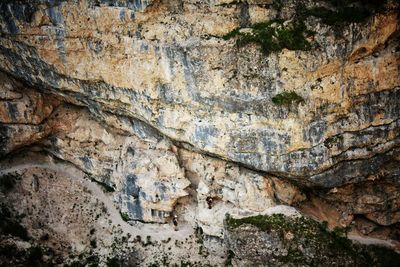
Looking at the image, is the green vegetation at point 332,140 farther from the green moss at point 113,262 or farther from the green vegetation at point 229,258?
the green moss at point 113,262

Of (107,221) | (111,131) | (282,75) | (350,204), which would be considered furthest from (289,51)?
(107,221)

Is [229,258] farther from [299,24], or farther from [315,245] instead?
[299,24]

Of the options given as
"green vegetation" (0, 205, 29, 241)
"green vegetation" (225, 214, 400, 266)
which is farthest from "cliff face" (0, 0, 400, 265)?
"green vegetation" (225, 214, 400, 266)

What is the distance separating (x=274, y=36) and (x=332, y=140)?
8.40 meters

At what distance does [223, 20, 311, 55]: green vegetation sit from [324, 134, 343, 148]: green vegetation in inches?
265

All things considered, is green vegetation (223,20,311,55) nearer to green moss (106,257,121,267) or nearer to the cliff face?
the cliff face

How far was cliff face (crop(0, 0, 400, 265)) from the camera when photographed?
99.5ft

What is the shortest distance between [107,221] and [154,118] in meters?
10.8

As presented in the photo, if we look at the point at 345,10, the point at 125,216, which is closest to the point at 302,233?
the point at 125,216

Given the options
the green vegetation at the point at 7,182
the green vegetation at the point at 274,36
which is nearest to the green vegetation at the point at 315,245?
the green vegetation at the point at 274,36

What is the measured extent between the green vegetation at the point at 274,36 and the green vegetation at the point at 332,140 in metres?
6.73

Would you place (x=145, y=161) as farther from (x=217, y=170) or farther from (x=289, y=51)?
(x=289, y=51)

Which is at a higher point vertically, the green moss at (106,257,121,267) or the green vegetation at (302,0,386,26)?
the green vegetation at (302,0,386,26)

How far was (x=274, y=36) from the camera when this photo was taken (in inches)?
1188
